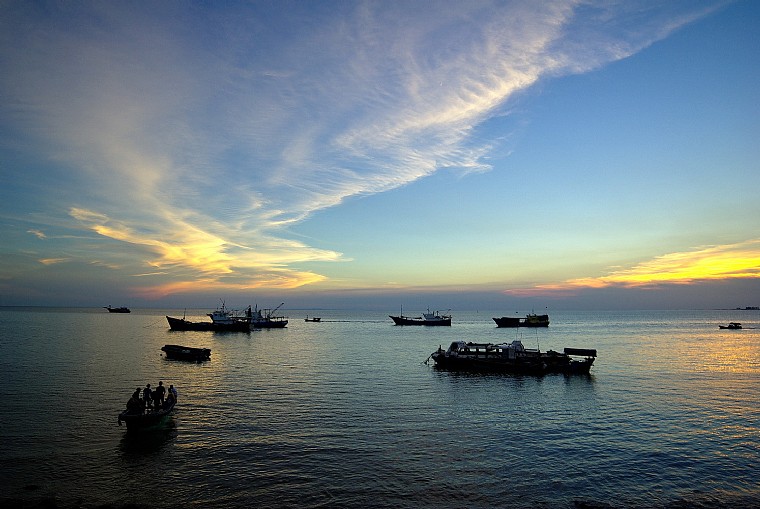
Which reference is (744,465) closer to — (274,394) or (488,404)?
(488,404)

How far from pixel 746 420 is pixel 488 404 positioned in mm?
18484

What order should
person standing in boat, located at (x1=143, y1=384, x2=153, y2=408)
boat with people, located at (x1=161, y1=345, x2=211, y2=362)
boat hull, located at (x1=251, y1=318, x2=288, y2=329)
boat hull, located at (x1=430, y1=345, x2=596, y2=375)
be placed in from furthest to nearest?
boat hull, located at (x1=251, y1=318, x2=288, y2=329) → boat with people, located at (x1=161, y1=345, x2=211, y2=362) → boat hull, located at (x1=430, y1=345, x2=596, y2=375) → person standing in boat, located at (x1=143, y1=384, x2=153, y2=408)

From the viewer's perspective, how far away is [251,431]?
94.9ft

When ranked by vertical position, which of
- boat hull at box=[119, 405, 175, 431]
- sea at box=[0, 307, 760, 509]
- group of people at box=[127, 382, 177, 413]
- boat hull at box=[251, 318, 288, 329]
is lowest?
sea at box=[0, 307, 760, 509]

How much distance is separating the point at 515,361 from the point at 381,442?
34.0 metres

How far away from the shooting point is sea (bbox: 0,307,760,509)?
2012cm

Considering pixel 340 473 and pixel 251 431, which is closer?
pixel 340 473

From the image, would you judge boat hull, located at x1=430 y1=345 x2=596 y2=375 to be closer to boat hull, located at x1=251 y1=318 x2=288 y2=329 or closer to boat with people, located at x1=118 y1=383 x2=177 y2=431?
boat with people, located at x1=118 y1=383 x2=177 y2=431

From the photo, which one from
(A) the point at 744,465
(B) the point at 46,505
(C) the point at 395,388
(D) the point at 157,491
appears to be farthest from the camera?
(C) the point at 395,388

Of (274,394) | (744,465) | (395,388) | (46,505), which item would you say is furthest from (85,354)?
(744,465)

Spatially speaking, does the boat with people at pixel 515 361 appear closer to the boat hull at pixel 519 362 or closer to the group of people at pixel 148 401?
the boat hull at pixel 519 362

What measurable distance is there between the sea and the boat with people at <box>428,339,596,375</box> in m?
Answer: 3.53

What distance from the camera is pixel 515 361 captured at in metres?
56.6

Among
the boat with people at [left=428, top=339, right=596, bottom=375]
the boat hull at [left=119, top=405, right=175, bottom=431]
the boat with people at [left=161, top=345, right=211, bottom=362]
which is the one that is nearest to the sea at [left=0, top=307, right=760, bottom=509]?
Result: the boat hull at [left=119, top=405, right=175, bottom=431]
